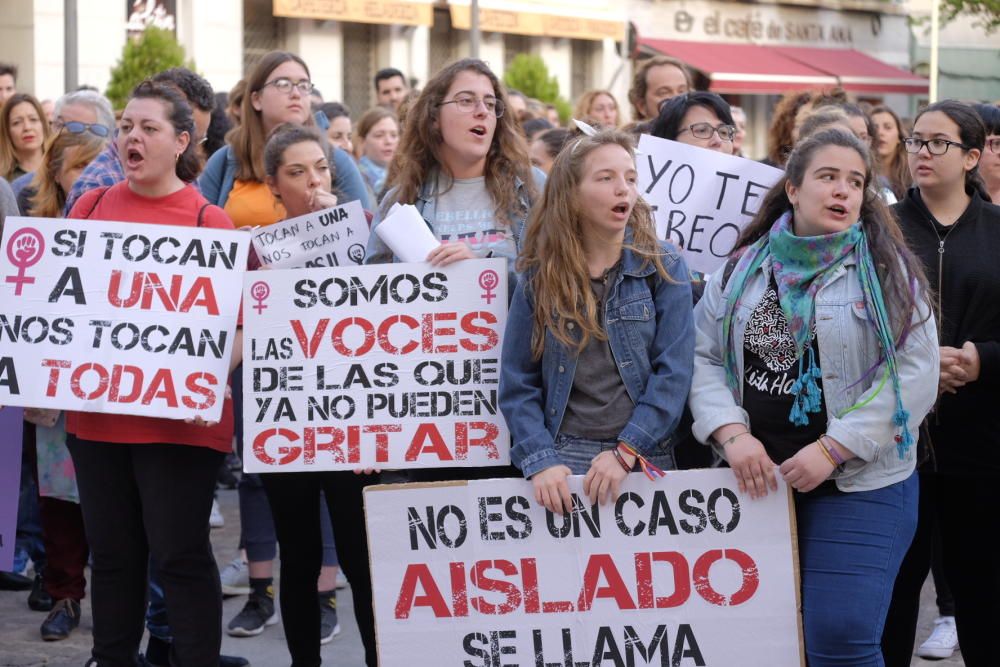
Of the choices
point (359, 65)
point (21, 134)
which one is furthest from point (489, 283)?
point (359, 65)

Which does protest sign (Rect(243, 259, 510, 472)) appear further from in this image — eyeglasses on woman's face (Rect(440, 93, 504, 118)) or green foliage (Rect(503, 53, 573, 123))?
green foliage (Rect(503, 53, 573, 123))

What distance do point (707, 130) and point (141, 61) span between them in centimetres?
1348

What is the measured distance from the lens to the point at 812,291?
4.09 metres

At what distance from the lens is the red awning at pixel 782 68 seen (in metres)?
29.4

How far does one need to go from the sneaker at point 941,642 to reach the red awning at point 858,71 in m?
27.6

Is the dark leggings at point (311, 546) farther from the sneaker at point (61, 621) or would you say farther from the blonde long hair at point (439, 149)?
the sneaker at point (61, 621)

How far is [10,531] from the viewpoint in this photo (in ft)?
18.0

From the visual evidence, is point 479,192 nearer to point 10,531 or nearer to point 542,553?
point 542,553

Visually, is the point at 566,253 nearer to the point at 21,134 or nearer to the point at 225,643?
the point at 225,643

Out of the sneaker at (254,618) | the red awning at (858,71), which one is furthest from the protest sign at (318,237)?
the red awning at (858,71)

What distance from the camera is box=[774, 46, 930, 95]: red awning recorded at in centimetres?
3291

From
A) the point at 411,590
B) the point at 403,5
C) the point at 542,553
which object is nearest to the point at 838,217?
the point at 542,553

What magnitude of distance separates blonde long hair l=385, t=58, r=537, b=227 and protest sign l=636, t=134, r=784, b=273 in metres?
0.58

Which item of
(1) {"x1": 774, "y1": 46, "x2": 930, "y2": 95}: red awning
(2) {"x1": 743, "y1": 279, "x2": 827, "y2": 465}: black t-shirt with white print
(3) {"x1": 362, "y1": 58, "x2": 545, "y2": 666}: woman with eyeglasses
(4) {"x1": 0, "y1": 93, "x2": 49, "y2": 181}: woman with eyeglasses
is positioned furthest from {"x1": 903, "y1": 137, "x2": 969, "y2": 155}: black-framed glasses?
(1) {"x1": 774, "y1": 46, "x2": 930, "y2": 95}: red awning
